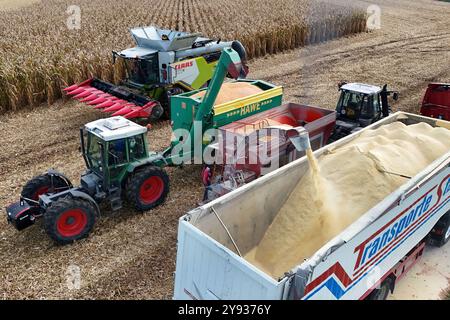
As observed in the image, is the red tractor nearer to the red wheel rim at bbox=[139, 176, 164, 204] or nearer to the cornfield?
the red wheel rim at bbox=[139, 176, 164, 204]

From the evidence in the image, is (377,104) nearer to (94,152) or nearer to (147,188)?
(147,188)

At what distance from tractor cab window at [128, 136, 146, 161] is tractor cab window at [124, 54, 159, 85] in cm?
570

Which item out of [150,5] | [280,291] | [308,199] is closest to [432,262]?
[308,199]

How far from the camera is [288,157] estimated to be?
8.34 metres

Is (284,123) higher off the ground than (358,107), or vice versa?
(358,107)

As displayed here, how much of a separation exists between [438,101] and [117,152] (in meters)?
9.59

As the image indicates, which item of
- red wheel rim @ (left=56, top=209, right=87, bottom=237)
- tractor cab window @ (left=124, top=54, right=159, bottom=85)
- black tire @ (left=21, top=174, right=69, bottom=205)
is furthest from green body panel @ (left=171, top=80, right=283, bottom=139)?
red wheel rim @ (left=56, top=209, right=87, bottom=237)

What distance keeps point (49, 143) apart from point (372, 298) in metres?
9.68

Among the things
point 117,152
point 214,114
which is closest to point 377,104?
point 214,114

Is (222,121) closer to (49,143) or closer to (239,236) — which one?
(239,236)

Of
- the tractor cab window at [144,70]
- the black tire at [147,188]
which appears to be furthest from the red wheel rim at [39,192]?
the tractor cab window at [144,70]

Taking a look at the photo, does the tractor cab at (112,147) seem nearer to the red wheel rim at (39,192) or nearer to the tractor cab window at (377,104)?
the red wheel rim at (39,192)

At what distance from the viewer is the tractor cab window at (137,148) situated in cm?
784

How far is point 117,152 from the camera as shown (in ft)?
25.3
